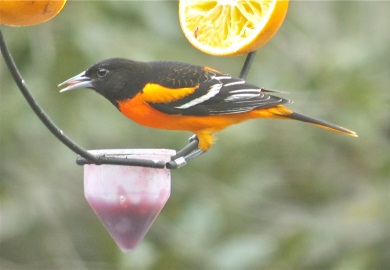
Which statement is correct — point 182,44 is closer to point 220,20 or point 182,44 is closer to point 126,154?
point 220,20

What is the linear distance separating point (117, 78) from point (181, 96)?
0.19m

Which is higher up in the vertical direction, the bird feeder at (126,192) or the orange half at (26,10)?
the orange half at (26,10)

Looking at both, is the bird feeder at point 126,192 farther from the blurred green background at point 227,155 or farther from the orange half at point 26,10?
the blurred green background at point 227,155

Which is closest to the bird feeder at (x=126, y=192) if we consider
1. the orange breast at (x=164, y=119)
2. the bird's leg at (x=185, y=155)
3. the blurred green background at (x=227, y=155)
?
the bird's leg at (x=185, y=155)

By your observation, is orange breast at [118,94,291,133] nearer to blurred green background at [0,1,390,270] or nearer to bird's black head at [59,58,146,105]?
bird's black head at [59,58,146,105]

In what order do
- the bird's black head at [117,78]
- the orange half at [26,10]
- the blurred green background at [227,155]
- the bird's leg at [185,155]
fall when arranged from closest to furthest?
the orange half at [26,10], the bird's leg at [185,155], the bird's black head at [117,78], the blurred green background at [227,155]

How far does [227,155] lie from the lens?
14.8 feet

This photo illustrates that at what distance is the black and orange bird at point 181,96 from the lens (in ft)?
8.54

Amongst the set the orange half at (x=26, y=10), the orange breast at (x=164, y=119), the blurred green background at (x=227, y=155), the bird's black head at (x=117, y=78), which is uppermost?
the orange half at (x=26, y=10)

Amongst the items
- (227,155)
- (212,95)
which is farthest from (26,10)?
(227,155)

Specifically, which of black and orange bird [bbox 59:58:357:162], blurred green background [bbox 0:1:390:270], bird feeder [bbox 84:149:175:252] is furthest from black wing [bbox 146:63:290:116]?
blurred green background [bbox 0:1:390:270]

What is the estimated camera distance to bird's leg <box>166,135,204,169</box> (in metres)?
2.25

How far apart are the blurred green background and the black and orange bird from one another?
794 millimetres

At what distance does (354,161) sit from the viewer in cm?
486
